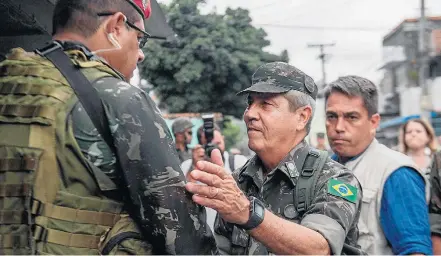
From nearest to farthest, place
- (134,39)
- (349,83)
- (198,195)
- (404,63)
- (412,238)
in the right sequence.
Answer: (198,195) → (134,39) → (412,238) → (349,83) → (404,63)

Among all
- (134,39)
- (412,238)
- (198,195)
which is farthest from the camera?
(412,238)

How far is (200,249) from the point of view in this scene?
1.67 m

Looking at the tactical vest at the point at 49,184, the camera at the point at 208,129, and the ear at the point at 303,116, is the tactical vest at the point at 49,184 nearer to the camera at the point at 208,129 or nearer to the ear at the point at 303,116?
the ear at the point at 303,116

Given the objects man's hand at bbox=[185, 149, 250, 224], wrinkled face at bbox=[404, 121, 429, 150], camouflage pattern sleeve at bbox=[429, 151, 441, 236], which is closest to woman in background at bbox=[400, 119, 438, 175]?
wrinkled face at bbox=[404, 121, 429, 150]

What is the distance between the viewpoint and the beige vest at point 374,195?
269 cm

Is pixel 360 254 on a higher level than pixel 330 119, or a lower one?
lower

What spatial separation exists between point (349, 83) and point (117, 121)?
174 centimetres

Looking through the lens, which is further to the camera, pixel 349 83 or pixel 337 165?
pixel 349 83

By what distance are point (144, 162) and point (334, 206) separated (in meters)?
0.82

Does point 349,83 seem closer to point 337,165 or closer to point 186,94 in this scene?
point 337,165

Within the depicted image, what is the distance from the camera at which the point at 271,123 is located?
2.28 m

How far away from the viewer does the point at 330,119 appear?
10.1ft

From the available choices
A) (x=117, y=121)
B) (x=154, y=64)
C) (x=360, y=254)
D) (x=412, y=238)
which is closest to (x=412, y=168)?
(x=412, y=238)

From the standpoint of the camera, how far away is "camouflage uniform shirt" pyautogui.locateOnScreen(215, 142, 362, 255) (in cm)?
200
